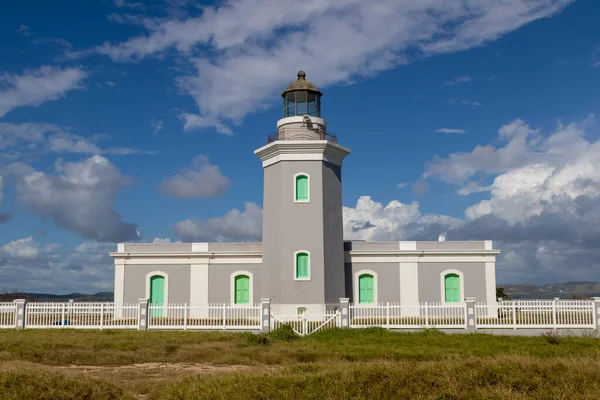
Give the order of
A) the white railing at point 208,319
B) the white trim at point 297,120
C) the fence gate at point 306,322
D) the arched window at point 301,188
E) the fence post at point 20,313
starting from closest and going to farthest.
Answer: the fence gate at point 306,322 → the white railing at point 208,319 → the fence post at point 20,313 → the arched window at point 301,188 → the white trim at point 297,120

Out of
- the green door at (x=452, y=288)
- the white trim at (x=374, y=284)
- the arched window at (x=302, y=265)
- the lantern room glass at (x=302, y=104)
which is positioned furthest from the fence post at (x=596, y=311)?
the lantern room glass at (x=302, y=104)

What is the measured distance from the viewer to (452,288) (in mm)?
25672

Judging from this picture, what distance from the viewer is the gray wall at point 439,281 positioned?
2550cm

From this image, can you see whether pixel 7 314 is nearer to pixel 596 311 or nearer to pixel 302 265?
pixel 302 265

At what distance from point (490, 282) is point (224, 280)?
11.4 metres

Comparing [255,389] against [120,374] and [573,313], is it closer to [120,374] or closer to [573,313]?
[120,374]

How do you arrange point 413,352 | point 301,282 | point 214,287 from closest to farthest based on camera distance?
point 413,352 → point 301,282 → point 214,287

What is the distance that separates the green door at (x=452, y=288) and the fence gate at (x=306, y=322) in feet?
25.1

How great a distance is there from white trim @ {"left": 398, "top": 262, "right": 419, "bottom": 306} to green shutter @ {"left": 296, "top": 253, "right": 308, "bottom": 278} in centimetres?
506

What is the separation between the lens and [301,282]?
2256 centimetres

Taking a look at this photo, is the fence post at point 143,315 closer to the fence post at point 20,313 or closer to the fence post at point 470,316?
the fence post at point 20,313

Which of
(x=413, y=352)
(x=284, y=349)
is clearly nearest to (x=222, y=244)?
(x=284, y=349)

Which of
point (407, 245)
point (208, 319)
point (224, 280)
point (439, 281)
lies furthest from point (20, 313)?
point (439, 281)

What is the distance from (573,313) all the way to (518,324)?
72.4 inches
